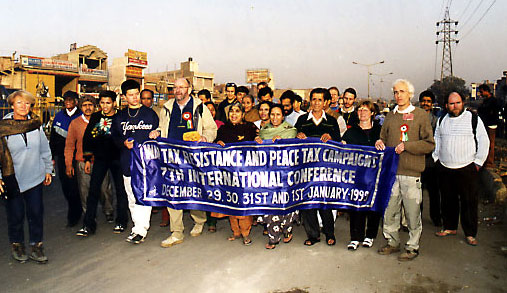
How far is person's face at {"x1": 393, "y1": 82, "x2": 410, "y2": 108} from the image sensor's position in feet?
14.5

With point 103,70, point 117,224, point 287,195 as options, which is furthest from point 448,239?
point 103,70

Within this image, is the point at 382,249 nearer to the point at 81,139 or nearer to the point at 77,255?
the point at 77,255

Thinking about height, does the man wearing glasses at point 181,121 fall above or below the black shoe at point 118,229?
above

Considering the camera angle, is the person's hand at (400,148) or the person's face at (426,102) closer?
the person's hand at (400,148)

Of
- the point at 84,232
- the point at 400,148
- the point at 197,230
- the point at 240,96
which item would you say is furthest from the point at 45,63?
the point at 400,148

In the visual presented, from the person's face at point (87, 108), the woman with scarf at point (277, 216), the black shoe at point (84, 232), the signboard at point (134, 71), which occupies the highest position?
the signboard at point (134, 71)

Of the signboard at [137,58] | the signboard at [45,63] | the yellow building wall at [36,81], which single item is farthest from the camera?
the signboard at [137,58]

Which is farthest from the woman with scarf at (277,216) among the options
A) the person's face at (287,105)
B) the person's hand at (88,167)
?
the person's hand at (88,167)

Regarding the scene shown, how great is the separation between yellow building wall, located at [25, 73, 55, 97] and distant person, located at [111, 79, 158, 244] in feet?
124

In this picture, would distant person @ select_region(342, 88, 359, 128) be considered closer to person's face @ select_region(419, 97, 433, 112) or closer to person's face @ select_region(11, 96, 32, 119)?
person's face @ select_region(419, 97, 433, 112)

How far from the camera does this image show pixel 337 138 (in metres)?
4.96

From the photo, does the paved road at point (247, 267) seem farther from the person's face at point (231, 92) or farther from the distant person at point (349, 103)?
the person's face at point (231, 92)

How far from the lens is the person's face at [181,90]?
16.7 ft

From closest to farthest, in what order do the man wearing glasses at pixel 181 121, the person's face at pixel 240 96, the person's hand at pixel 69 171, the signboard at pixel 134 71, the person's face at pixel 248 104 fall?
1. the man wearing glasses at pixel 181 121
2. the person's hand at pixel 69 171
3. the person's face at pixel 248 104
4. the person's face at pixel 240 96
5. the signboard at pixel 134 71
